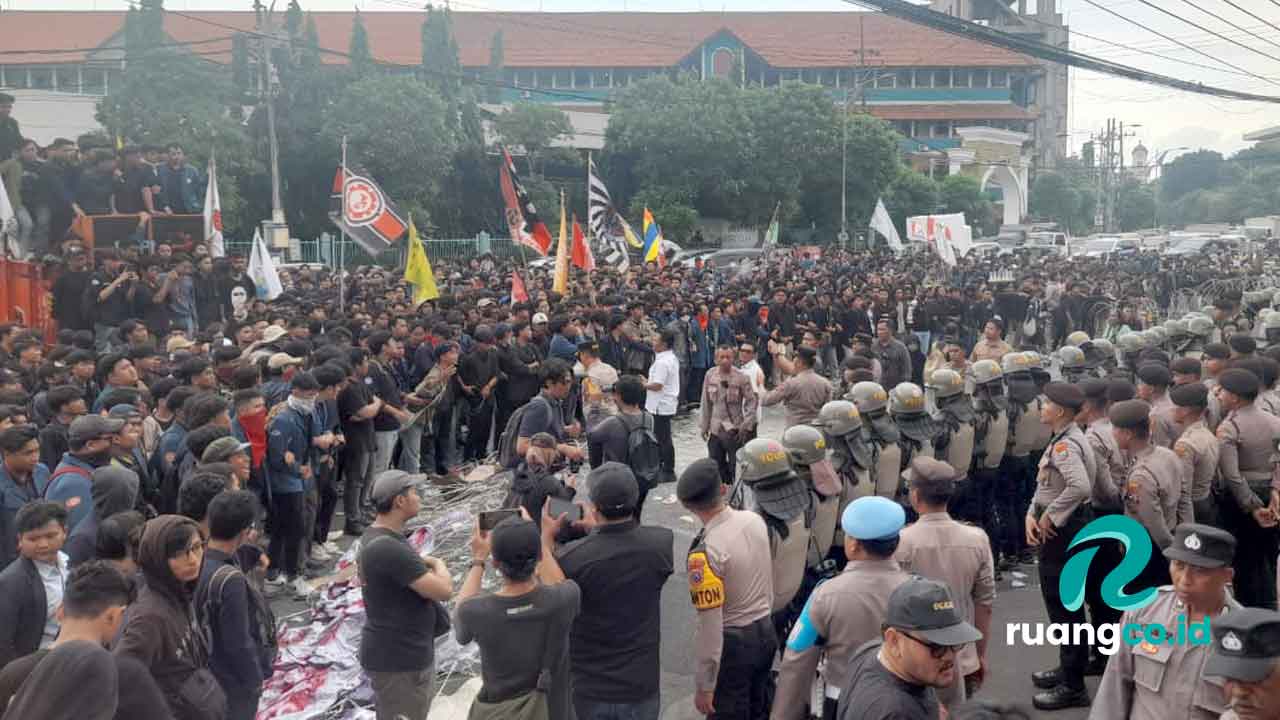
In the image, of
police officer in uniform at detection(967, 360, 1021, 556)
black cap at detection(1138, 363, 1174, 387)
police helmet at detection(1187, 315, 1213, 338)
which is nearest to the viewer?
black cap at detection(1138, 363, 1174, 387)

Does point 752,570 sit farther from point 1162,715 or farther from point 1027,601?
point 1027,601

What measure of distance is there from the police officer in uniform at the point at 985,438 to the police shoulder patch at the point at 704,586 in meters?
4.12

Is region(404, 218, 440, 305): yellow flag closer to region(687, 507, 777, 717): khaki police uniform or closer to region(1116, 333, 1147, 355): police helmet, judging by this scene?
region(1116, 333, 1147, 355): police helmet

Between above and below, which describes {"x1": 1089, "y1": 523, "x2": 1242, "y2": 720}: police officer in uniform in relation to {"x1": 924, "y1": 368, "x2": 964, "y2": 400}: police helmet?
below

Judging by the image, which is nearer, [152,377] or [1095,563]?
[1095,563]

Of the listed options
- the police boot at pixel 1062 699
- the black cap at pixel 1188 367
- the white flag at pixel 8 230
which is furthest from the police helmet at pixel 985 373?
the white flag at pixel 8 230

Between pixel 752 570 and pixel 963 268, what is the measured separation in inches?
1096

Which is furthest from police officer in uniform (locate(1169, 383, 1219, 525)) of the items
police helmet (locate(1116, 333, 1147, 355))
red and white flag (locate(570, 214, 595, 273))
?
red and white flag (locate(570, 214, 595, 273))

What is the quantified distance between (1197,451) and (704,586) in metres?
3.54

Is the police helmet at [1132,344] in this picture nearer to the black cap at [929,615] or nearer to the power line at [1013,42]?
the power line at [1013,42]

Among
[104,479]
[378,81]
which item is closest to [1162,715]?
[104,479]

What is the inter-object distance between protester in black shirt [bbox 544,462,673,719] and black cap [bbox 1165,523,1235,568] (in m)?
2.05

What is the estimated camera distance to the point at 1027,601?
824 centimetres

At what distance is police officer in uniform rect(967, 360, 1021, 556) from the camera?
8.56 m
